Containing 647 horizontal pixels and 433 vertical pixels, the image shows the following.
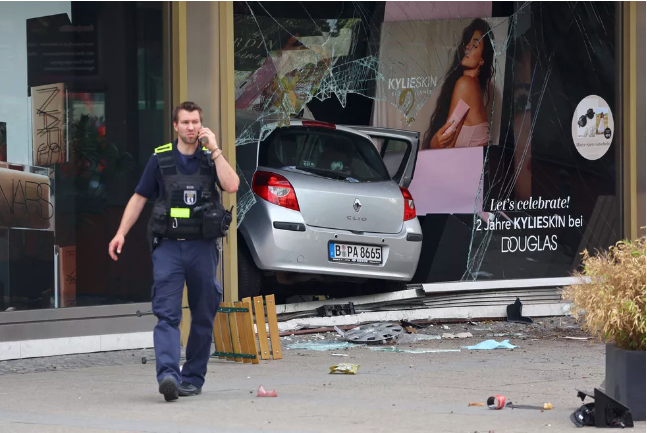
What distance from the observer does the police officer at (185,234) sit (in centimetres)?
703

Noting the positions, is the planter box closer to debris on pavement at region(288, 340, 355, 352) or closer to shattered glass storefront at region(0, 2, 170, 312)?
debris on pavement at region(288, 340, 355, 352)

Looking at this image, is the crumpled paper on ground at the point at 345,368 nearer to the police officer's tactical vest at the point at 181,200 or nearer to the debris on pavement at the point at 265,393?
the debris on pavement at the point at 265,393

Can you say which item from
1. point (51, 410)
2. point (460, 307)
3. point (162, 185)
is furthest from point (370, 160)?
point (51, 410)

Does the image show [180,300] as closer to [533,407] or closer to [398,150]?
[533,407]

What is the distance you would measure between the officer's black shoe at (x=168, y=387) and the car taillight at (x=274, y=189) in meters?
4.07

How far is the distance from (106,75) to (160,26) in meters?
0.63

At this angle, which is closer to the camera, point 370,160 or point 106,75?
point 106,75

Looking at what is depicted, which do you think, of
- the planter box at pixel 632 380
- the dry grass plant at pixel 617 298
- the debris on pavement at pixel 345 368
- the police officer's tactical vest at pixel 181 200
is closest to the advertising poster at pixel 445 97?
the debris on pavement at pixel 345 368

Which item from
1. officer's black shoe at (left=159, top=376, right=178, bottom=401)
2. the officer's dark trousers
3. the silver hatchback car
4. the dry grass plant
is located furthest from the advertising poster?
the dry grass plant

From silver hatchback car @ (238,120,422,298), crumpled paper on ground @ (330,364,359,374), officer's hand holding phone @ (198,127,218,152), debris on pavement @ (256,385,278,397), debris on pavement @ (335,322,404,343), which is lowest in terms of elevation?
debris on pavement @ (335,322,404,343)

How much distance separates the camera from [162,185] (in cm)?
722

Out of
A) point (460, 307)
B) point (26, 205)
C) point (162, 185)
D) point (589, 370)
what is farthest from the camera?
point (460, 307)

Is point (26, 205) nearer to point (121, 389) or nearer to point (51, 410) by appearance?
point (121, 389)

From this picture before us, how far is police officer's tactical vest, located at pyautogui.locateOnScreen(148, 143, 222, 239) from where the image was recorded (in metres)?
7.05
